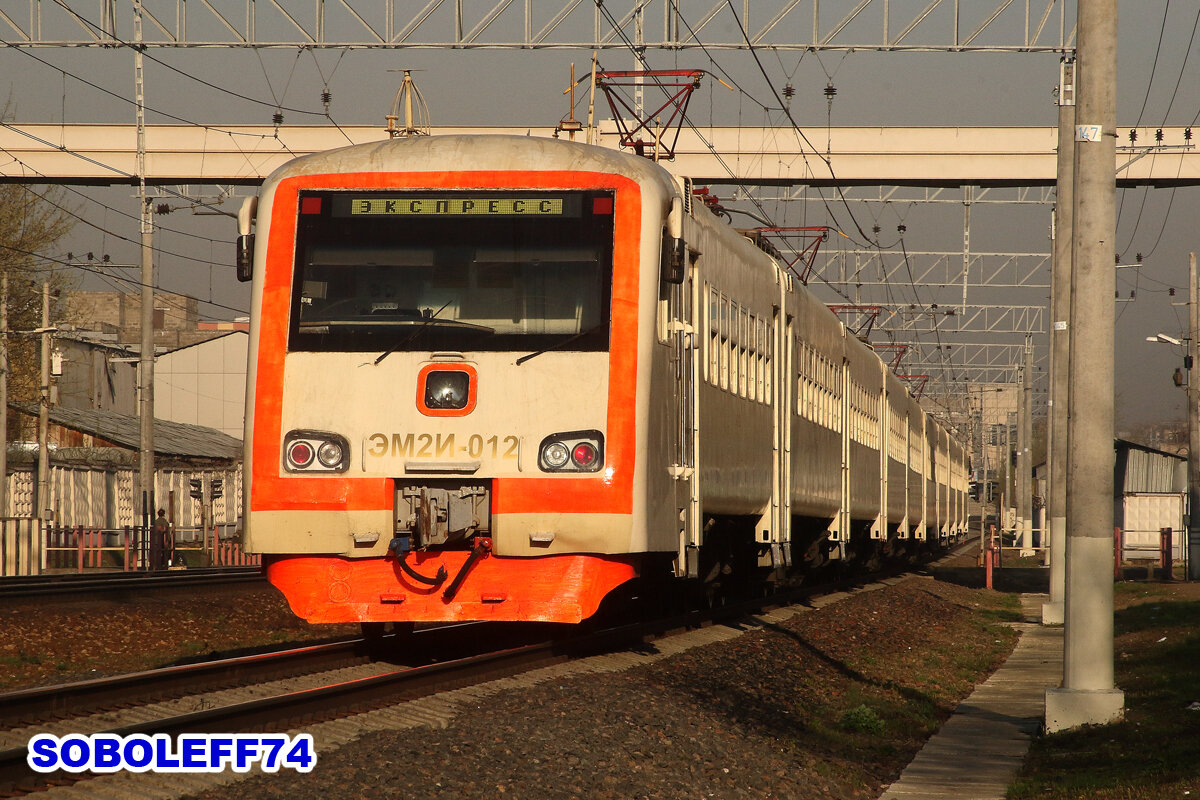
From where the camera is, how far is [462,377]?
9695mm

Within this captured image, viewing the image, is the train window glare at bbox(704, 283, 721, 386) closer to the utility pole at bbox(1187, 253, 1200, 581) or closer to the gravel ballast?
the gravel ballast

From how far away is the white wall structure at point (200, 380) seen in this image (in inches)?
2746

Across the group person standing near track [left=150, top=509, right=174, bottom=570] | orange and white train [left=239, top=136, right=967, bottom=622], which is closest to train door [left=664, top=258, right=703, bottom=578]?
orange and white train [left=239, top=136, right=967, bottom=622]

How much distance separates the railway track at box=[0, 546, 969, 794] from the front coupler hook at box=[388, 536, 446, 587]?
535 millimetres

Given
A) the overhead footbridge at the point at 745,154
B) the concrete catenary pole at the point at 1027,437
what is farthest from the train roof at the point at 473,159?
the concrete catenary pole at the point at 1027,437

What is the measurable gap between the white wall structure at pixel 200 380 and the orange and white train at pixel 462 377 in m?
61.2

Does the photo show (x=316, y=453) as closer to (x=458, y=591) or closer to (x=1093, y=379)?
(x=458, y=591)

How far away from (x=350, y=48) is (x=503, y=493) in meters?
16.4

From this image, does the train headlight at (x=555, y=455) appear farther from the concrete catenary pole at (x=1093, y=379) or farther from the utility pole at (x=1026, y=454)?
the utility pole at (x=1026, y=454)

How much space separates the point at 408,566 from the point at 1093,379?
479 centimetres

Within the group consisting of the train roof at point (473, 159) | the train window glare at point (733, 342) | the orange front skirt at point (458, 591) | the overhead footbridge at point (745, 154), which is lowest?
the orange front skirt at point (458, 591)

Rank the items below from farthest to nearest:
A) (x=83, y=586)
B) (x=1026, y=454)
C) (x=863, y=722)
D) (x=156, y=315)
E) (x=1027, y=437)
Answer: (x=156, y=315)
(x=1026, y=454)
(x=1027, y=437)
(x=83, y=586)
(x=863, y=722)

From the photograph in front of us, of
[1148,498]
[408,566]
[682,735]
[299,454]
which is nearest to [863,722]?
[682,735]

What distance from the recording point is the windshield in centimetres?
979
